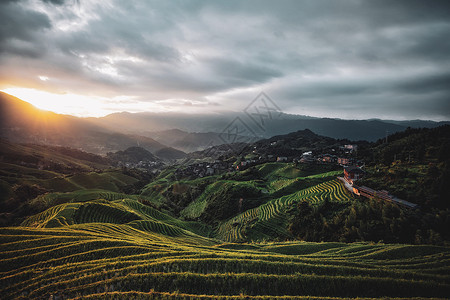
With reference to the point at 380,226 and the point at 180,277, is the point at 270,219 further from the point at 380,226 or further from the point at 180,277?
the point at 180,277

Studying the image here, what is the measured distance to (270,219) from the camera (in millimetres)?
45219

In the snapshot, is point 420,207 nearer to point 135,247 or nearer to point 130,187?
point 135,247

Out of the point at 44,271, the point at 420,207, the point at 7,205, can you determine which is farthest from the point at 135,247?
the point at 7,205

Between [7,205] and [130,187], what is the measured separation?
59.2 meters

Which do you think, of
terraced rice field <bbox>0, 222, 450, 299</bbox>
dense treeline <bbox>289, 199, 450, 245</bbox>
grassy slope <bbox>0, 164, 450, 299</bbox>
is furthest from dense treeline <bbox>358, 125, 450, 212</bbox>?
terraced rice field <bbox>0, 222, 450, 299</bbox>

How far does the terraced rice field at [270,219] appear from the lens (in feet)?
137

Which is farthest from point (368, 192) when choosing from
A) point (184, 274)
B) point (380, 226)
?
point (184, 274)

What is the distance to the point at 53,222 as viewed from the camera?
29281mm

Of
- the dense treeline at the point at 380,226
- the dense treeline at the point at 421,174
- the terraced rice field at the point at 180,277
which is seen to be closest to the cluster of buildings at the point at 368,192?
the dense treeline at the point at 421,174

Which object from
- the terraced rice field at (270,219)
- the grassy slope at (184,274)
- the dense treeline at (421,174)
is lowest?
the terraced rice field at (270,219)

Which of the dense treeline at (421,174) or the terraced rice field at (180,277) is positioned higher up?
the dense treeline at (421,174)

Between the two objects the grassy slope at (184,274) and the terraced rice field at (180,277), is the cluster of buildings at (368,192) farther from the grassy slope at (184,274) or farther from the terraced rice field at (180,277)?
the terraced rice field at (180,277)

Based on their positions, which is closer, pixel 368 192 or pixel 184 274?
pixel 184 274

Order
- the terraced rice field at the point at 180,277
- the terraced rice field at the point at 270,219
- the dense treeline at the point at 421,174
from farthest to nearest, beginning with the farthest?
the terraced rice field at the point at 270,219
the dense treeline at the point at 421,174
the terraced rice field at the point at 180,277
